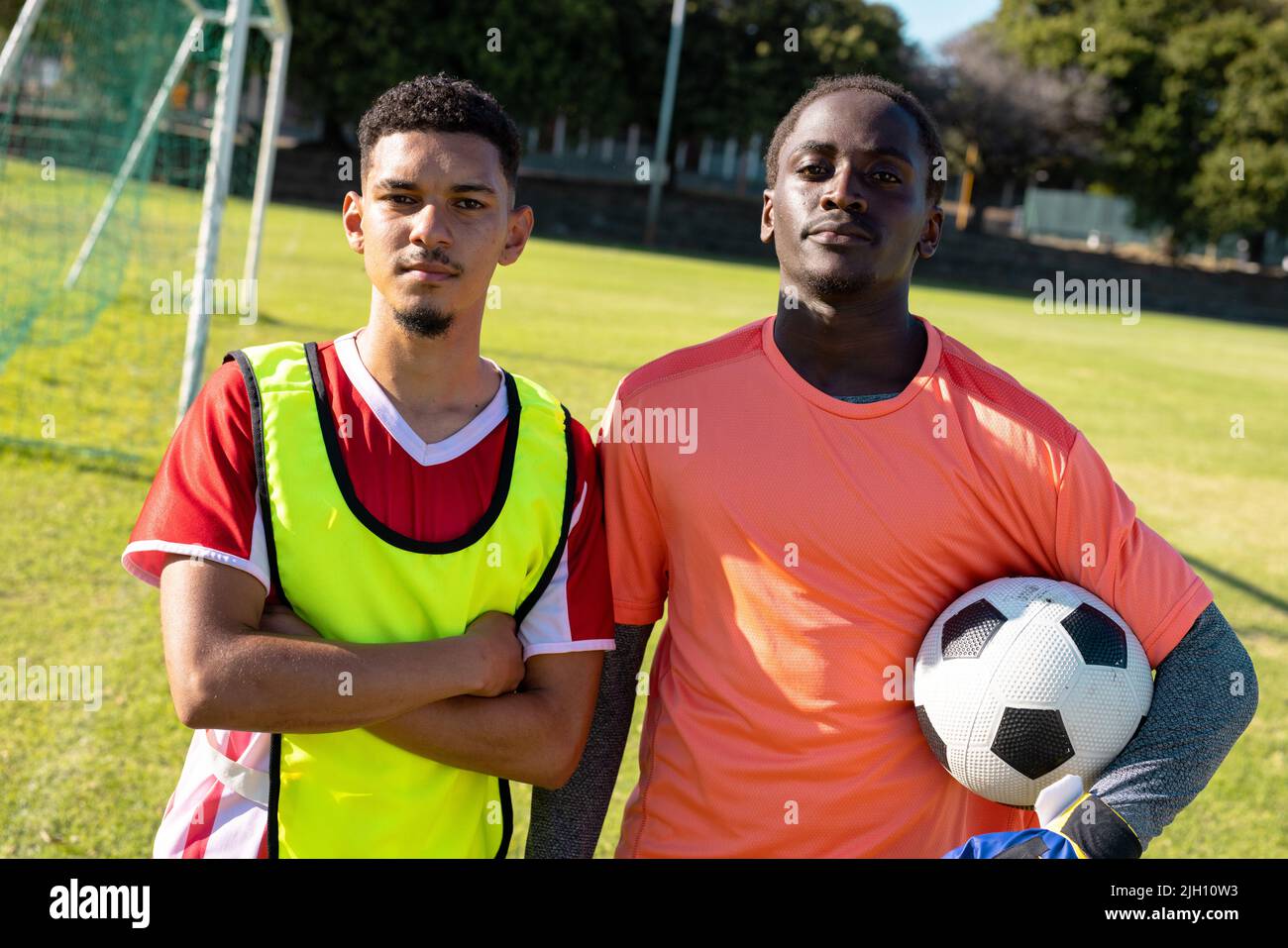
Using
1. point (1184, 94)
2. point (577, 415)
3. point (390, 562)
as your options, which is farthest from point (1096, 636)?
point (1184, 94)

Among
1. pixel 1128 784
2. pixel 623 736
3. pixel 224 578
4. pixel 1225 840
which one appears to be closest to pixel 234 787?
pixel 224 578

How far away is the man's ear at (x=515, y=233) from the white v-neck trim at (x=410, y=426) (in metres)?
0.31

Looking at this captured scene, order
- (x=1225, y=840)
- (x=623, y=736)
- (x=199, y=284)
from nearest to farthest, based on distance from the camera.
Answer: (x=623, y=736) < (x=1225, y=840) < (x=199, y=284)

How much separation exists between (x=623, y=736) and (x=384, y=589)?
2.08 ft

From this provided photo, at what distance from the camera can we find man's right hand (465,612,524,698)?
7.07 ft

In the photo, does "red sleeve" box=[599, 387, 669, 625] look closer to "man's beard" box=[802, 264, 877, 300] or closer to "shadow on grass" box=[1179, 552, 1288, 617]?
"man's beard" box=[802, 264, 877, 300]

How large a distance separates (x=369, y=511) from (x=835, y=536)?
859 millimetres

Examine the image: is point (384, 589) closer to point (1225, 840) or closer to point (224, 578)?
point (224, 578)

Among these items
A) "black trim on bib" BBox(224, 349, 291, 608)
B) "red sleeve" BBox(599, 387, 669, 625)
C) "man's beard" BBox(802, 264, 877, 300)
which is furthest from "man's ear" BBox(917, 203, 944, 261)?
"black trim on bib" BBox(224, 349, 291, 608)

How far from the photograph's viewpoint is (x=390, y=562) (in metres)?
2.16

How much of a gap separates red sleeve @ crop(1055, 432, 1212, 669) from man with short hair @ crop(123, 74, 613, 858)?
89cm

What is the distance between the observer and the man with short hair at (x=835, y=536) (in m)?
2.27

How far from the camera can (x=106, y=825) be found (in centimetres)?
353
